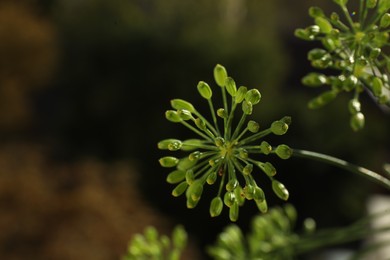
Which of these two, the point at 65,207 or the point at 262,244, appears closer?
the point at 262,244

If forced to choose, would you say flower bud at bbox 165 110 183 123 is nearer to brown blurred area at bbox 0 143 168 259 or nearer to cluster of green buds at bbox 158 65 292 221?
cluster of green buds at bbox 158 65 292 221

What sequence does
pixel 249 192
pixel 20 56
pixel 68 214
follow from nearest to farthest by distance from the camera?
pixel 249 192, pixel 68 214, pixel 20 56

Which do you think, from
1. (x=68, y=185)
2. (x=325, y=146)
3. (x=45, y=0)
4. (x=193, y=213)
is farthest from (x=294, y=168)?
(x=45, y=0)

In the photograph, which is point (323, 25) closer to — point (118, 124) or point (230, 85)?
point (230, 85)

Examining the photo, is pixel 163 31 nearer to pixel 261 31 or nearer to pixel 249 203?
pixel 261 31

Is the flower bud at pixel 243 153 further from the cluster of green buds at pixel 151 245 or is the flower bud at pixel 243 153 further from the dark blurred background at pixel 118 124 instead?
the dark blurred background at pixel 118 124

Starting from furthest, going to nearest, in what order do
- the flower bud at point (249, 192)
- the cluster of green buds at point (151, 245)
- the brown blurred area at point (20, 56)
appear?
the brown blurred area at point (20, 56) → the cluster of green buds at point (151, 245) → the flower bud at point (249, 192)

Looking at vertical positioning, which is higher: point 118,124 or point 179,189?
point 118,124

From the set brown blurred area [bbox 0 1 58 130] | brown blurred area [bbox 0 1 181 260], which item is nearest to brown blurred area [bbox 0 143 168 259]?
brown blurred area [bbox 0 1 181 260]

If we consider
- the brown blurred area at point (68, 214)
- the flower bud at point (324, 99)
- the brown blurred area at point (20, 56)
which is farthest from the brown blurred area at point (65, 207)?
the flower bud at point (324, 99)

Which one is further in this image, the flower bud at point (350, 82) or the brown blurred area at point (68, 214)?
the brown blurred area at point (68, 214)

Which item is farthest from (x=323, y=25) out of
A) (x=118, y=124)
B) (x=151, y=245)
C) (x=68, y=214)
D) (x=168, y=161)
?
(x=118, y=124)
